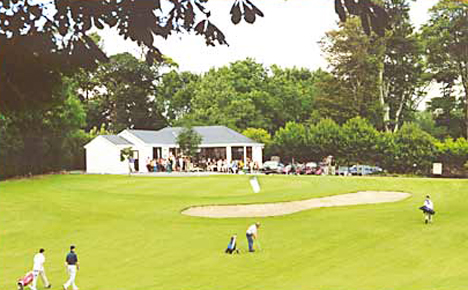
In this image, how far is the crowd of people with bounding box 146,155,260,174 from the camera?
38531mm

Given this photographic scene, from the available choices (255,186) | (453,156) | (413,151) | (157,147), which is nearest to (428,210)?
(255,186)

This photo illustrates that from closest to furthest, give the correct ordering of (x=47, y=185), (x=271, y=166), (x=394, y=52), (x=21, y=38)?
1. (x=21, y=38)
2. (x=47, y=185)
3. (x=271, y=166)
4. (x=394, y=52)

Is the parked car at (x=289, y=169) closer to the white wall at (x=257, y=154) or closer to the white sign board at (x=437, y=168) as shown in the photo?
the white wall at (x=257, y=154)

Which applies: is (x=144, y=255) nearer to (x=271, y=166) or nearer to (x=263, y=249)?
(x=263, y=249)

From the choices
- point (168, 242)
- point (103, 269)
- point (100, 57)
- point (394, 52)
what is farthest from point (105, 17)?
point (394, 52)

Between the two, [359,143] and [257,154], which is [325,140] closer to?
[359,143]

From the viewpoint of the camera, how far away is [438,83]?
44.3 metres

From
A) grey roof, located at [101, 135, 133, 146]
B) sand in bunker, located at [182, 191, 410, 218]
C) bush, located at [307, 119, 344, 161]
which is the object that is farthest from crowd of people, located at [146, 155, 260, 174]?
sand in bunker, located at [182, 191, 410, 218]

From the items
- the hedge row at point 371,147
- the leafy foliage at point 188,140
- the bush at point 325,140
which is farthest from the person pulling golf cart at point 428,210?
the leafy foliage at point 188,140

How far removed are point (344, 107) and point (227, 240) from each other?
31.9 m

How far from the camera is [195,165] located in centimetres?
4044

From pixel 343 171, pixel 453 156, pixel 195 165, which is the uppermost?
pixel 453 156

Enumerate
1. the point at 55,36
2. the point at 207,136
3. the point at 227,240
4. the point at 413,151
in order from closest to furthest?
the point at 55,36 < the point at 227,240 < the point at 413,151 < the point at 207,136

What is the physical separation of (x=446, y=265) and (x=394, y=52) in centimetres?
3235
